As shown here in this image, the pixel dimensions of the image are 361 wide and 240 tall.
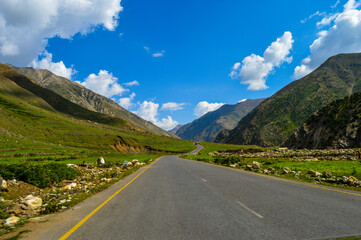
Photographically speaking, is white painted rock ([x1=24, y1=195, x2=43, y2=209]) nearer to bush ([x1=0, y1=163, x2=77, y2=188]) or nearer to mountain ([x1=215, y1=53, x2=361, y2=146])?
bush ([x1=0, y1=163, x2=77, y2=188])

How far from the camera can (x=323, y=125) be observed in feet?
238

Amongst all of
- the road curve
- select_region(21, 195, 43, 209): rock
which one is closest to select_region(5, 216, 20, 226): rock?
select_region(21, 195, 43, 209): rock

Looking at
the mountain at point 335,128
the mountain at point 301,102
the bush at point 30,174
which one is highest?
the mountain at point 301,102

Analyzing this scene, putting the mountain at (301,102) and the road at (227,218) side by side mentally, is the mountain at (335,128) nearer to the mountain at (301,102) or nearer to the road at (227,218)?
the mountain at (301,102)

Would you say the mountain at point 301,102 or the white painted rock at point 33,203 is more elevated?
the mountain at point 301,102

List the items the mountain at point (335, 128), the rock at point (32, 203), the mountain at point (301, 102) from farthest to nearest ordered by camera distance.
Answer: the mountain at point (301, 102) < the mountain at point (335, 128) < the rock at point (32, 203)

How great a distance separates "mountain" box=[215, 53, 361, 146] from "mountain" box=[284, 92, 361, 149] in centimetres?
5529

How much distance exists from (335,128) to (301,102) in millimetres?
102054

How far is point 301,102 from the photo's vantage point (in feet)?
508

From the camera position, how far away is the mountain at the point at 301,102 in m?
144

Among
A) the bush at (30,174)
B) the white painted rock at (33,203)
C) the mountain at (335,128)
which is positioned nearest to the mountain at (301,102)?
the mountain at (335,128)

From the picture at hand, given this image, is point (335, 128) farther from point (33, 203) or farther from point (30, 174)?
point (33, 203)

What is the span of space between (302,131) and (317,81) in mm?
108578

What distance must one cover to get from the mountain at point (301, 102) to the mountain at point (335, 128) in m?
55.3
